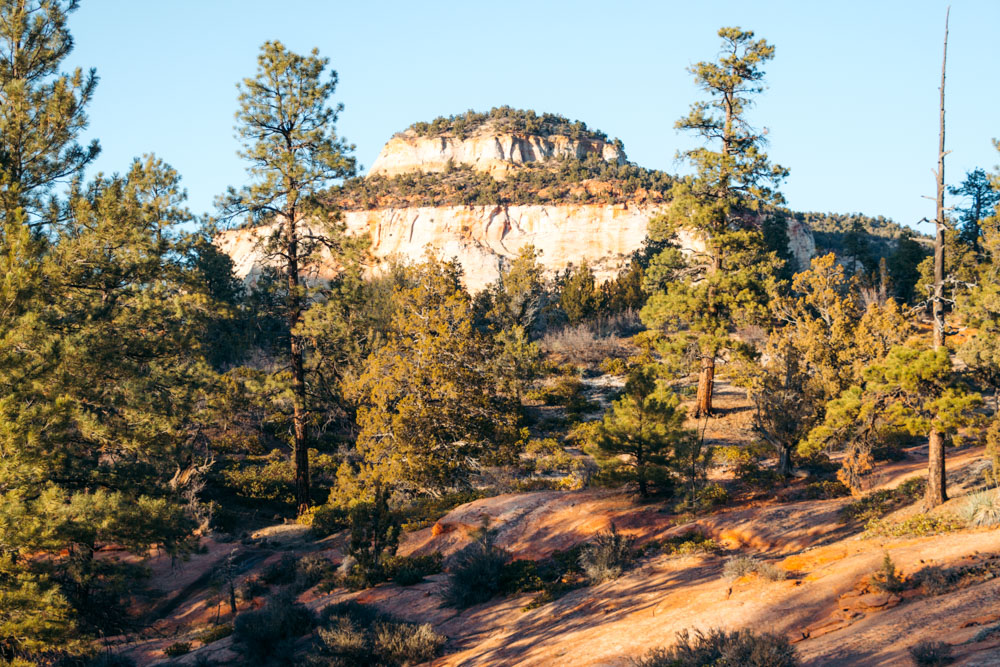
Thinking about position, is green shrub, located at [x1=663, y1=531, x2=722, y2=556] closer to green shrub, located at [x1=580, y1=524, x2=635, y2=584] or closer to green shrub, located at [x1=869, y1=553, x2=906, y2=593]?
green shrub, located at [x1=580, y1=524, x2=635, y2=584]

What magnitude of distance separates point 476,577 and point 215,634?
5253 mm

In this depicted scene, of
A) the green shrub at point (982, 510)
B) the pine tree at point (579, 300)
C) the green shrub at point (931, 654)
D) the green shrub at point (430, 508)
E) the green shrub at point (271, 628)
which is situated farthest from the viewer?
the pine tree at point (579, 300)

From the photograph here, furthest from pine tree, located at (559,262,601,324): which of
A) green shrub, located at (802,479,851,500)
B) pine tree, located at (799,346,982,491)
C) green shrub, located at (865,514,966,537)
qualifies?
green shrub, located at (865,514,966,537)

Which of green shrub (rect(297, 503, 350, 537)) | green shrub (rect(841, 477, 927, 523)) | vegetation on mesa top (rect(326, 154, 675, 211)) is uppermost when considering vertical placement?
vegetation on mesa top (rect(326, 154, 675, 211))

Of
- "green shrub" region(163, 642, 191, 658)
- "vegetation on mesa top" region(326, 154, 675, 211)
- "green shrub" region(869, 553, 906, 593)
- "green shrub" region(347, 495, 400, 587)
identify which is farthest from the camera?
"vegetation on mesa top" region(326, 154, 675, 211)

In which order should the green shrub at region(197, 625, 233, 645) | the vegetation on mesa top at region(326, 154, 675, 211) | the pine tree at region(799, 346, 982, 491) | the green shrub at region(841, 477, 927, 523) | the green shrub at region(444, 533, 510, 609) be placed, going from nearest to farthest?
the pine tree at region(799, 346, 982, 491) < the green shrub at region(444, 533, 510, 609) < the green shrub at region(841, 477, 927, 523) < the green shrub at region(197, 625, 233, 645) < the vegetation on mesa top at region(326, 154, 675, 211)

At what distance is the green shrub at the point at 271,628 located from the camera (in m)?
11.8

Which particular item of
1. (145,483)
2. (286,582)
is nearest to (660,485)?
(286,582)

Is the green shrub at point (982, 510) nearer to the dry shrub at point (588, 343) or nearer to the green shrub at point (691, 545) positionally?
the green shrub at point (691, 545)

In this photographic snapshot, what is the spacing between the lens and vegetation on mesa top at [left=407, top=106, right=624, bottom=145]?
109 m

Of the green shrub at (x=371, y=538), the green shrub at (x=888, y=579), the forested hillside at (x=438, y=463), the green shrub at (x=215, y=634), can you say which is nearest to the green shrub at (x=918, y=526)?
the forested hillside at (x=438, y=463)

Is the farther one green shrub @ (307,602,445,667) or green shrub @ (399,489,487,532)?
green shrub @ (399,489,487,532)

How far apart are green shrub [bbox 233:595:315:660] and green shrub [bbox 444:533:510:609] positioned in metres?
2.58

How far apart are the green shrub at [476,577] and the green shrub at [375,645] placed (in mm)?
1682
